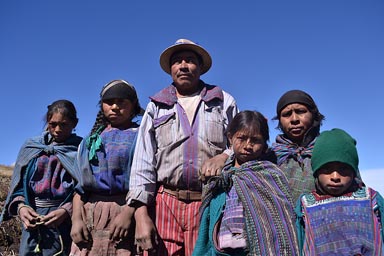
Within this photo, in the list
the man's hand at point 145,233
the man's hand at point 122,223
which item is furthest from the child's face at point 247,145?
the man's hand at point 122,223

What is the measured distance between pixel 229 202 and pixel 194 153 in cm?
55

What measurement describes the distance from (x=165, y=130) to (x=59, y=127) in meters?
1.39

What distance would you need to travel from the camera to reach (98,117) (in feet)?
14.1

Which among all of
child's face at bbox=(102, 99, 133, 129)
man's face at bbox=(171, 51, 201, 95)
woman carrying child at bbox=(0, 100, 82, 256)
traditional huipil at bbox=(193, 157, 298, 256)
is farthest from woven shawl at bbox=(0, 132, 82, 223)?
traditional huipil at bbox=(193, 157, 298, 256)

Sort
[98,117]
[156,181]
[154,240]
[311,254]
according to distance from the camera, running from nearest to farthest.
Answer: [311,254] < [154,240] < [156,181] < [98,117]

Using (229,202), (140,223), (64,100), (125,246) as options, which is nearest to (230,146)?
(229,202)

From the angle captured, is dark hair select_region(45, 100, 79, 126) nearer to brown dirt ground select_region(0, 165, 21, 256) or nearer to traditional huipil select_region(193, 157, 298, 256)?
traditional huipil select_region(193, 157, 298, 256)

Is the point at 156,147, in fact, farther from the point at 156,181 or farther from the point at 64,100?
the point at 64,100

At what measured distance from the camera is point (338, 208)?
9.92ft

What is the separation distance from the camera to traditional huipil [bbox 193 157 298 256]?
3.02m

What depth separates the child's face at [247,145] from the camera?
3305 mm

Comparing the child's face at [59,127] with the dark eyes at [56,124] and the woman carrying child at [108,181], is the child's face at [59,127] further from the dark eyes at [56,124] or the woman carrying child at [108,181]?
the woman carrying child at [108,181]

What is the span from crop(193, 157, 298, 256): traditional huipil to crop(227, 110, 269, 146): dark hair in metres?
0.26

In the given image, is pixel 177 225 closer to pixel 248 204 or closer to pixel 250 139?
pixel 248 204
